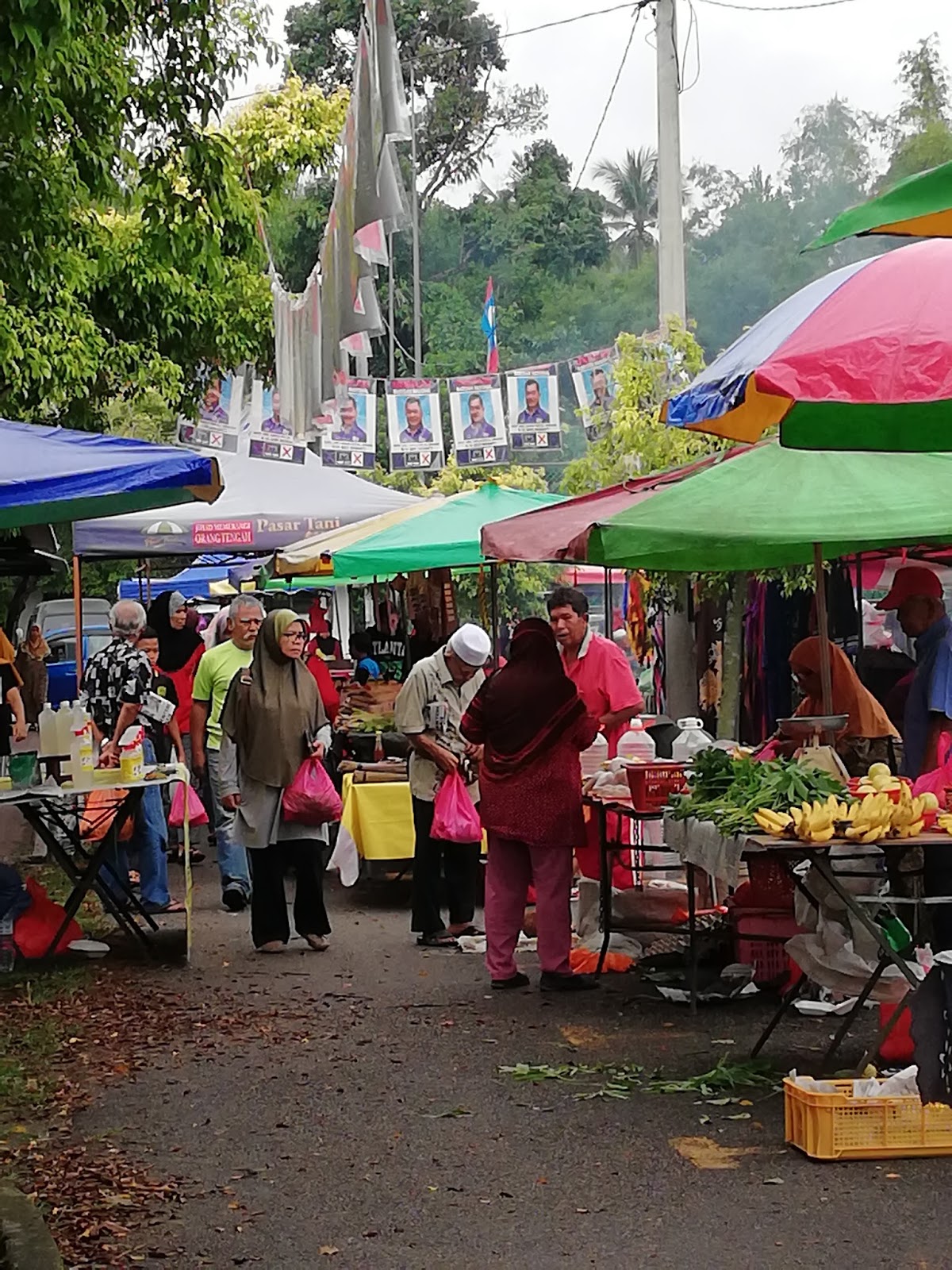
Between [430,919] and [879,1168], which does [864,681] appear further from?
[879,1168]

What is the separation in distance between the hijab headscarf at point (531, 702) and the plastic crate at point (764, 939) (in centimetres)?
131

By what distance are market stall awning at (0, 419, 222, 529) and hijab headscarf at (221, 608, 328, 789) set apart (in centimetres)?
108

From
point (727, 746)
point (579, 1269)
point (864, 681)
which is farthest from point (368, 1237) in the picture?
point (864, 681)

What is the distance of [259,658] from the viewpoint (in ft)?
33.3

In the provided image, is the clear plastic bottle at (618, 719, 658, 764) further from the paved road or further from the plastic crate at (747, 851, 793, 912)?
the plastic crate at (747, 851, 793, 912)

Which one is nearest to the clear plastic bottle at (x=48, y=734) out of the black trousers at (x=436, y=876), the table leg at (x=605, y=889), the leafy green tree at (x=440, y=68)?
the black trousers at (x=436, y=876)

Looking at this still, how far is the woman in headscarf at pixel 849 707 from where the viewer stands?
8.99 metres

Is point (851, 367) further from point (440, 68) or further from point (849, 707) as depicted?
point (440, 68)

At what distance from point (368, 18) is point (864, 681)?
665 cm

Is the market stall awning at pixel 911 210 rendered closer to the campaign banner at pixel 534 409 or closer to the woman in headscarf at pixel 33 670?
the woman in headscarf at pixel 33 670

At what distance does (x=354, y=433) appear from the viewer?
22.9 m

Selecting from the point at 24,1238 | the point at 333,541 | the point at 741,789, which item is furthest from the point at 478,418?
the point at 24,1238

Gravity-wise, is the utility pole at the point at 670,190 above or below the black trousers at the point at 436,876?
above

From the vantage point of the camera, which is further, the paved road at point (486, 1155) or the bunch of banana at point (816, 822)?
the bunch of banana at point (816, 822)
